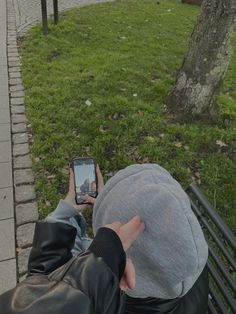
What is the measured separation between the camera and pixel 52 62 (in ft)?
19.0

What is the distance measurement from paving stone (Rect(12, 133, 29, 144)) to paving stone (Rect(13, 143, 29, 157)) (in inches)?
2.9

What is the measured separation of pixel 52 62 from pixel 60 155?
2465mm

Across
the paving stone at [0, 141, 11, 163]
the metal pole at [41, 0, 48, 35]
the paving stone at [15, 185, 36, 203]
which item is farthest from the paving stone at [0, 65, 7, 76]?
the paving stone at [15, 185, 36, 203]

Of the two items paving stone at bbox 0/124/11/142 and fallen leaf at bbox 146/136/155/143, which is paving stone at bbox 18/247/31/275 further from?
fallen leaf at bbox 146/136/155/143

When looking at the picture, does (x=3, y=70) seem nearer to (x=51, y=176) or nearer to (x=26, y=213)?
(x=51, y=176)

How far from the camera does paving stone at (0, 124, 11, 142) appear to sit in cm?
415

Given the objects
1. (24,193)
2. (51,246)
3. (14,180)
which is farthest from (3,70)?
(51,246)

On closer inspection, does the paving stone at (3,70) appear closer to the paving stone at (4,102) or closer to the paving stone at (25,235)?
the paving stone at (4,102)

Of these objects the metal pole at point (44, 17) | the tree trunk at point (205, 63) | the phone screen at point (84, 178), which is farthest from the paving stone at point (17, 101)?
the phone screen at point (84, 178)

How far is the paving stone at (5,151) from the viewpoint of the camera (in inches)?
151

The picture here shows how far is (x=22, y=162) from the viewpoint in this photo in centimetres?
379

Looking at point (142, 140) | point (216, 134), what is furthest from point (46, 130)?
point (216, 134)

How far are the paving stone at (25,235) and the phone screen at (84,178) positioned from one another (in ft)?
3.14

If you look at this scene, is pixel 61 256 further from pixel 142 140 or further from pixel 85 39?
pixel 85 39
